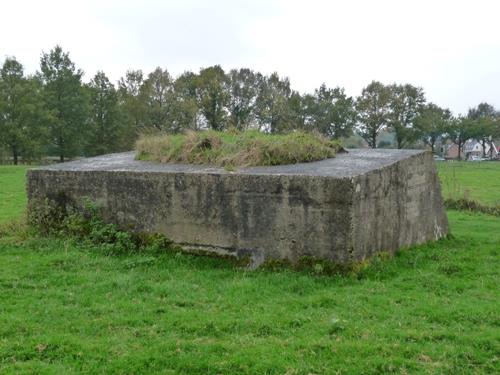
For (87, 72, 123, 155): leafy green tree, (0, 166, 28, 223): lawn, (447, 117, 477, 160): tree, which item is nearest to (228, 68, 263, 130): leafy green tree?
(87, 72, 123, 155): leafy green tree

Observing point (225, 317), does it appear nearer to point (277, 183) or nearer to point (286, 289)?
point (286, 289)

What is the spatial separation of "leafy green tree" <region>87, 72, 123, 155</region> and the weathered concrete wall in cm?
4296

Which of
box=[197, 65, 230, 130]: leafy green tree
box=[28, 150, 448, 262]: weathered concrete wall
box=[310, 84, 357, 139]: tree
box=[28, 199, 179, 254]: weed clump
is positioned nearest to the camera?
box=[28, 150, 448, 262]: weathered concrete wall

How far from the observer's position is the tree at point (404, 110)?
196 ft

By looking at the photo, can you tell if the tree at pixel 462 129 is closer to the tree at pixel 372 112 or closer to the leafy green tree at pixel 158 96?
the tree at pixel 372 112

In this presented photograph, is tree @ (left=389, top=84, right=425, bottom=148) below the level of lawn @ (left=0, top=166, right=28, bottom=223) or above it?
above

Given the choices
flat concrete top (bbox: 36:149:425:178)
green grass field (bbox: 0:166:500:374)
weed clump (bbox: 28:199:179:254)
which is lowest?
green grass field (bbox: 0:166:500:374)

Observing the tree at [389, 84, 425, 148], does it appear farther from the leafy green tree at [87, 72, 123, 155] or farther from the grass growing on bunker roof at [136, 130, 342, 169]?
the grass growing on bunker roof at [136, 130, 342, 169]

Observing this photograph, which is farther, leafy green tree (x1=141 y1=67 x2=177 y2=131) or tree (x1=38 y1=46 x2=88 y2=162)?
leafy green tree (x1=141 y1=67 x2=177 y2=131)

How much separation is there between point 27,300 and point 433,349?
5101 millimetres

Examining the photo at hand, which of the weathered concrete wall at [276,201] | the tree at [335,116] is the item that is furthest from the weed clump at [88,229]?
the tree at [335,116]

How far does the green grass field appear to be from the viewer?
5250mm

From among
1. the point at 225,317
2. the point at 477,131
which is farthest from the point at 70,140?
the point at 477,131

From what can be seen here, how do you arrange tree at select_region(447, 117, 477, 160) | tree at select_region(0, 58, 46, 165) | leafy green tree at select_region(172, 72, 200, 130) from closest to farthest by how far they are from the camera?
tree at select_region(0, 58, 46, 165) < leafy green tree at select_region(172, 72, 200, 130) < tree at select_region(447, 117, 477, 160)
